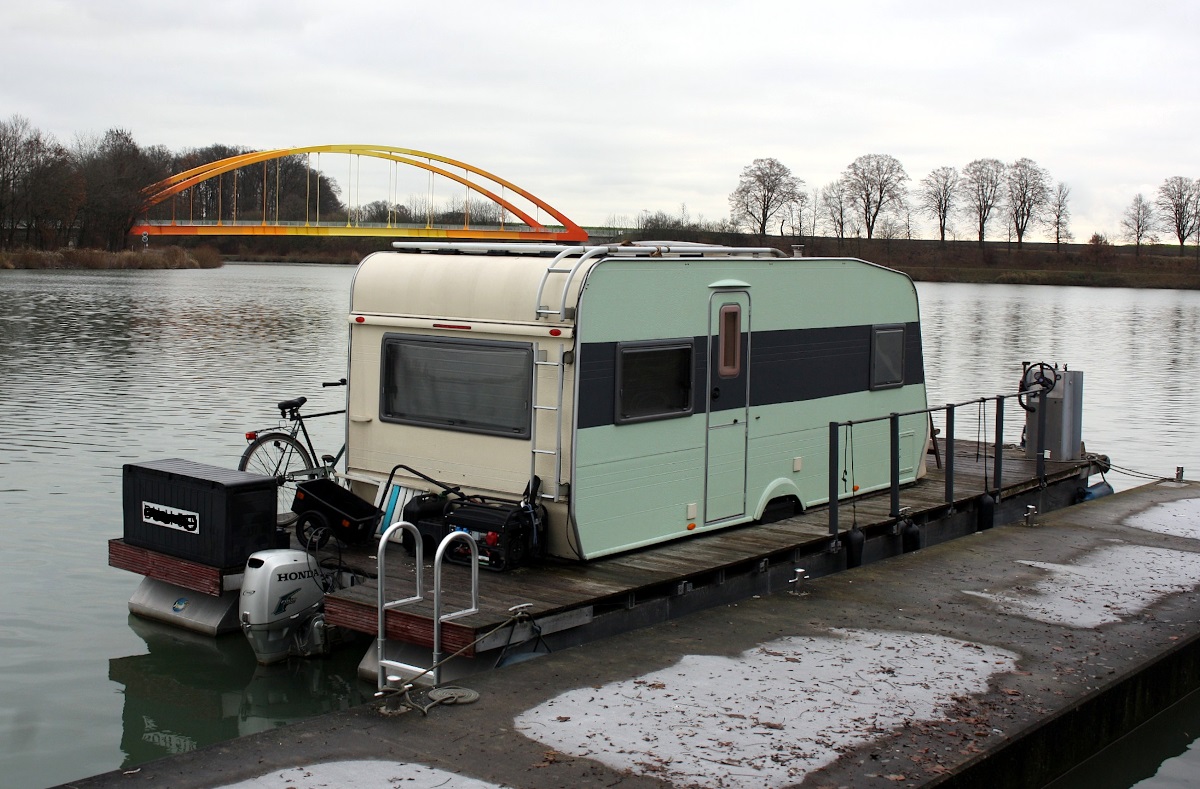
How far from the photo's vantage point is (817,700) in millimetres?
→ 6504

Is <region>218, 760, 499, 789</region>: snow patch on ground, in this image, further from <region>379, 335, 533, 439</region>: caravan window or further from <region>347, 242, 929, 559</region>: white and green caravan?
<region>379, 335, 533, 439</region>: caravan window

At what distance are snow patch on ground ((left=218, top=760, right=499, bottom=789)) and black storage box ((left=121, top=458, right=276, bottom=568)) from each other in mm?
2979

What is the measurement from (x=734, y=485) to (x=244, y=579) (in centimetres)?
364

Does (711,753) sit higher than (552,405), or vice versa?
(552,405)

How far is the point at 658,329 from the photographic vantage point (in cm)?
869

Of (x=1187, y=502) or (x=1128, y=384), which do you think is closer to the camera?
(x=1187, y=502)

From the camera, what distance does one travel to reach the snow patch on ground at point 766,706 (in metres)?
5.69

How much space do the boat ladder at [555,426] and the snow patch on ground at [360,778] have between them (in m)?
2.89

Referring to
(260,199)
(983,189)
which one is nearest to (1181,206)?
(983,189)

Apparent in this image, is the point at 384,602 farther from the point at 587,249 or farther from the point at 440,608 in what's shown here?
the point at 587,249

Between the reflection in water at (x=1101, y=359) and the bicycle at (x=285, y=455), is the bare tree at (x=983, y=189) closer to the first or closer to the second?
the reflection in water at (x=1101, y=359)

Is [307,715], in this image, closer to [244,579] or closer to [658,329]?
[244,579]

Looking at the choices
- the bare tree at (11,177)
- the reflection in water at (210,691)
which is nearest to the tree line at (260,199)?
the bare tree at (11,177)

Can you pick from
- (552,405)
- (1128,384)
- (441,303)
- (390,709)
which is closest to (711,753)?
(390,709)
